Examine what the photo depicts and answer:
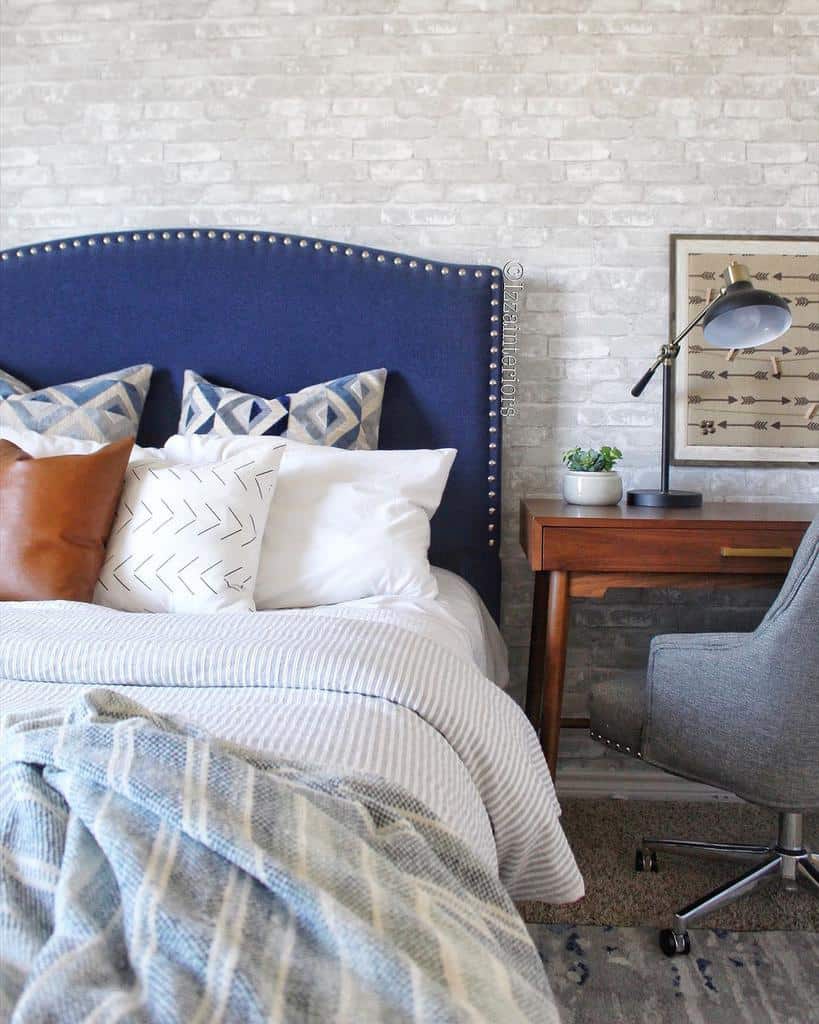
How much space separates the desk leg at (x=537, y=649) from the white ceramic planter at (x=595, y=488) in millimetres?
218

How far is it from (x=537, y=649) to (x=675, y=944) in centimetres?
84

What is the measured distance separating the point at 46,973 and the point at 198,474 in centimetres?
139

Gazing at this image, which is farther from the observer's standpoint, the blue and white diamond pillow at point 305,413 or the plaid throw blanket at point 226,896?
the blue and white diamond pillow at point 305,413

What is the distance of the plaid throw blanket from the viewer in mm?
577

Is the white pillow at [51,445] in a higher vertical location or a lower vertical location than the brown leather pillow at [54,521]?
higher

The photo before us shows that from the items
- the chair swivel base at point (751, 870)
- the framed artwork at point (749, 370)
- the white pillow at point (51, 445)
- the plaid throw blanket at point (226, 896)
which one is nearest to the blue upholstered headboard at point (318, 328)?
the white pillow at point (51, 445)

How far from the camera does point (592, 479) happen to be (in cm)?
223

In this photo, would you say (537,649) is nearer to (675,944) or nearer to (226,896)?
(675,944)

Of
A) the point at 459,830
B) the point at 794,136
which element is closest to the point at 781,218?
the point at 794,136

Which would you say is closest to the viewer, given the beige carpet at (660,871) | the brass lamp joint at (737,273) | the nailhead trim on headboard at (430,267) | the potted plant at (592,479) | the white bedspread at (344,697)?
the white bedspread at (344,697)

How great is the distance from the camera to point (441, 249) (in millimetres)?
2486

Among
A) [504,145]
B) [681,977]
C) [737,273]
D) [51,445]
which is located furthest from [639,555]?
[51,445]

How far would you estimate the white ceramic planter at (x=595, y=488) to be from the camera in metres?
2.23

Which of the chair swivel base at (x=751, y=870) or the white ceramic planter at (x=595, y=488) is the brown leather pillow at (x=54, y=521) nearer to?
the white ceramic planter at (x=595, y=488)
